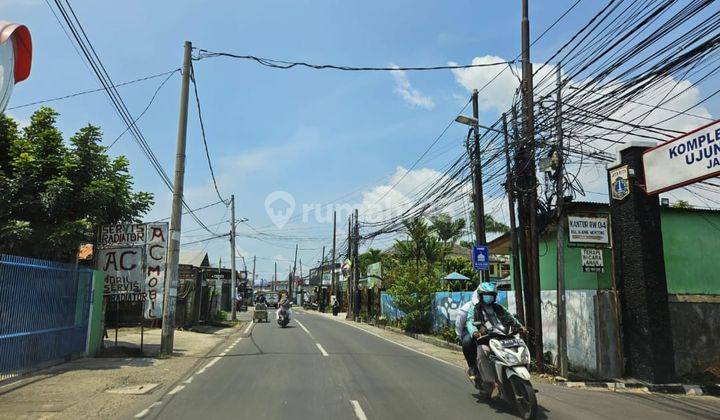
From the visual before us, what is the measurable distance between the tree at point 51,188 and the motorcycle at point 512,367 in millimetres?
9401

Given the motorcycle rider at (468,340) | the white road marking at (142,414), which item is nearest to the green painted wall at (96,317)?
the white road marking at (142,414)

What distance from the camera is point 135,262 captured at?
50.8 ft

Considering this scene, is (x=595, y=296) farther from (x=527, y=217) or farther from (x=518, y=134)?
(x=518, y=134)

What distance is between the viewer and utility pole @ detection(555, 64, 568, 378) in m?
12.9

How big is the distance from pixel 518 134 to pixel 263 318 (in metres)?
24.9

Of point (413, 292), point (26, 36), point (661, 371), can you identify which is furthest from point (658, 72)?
point (413, 292)

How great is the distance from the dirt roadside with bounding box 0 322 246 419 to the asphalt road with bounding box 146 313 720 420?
516 mm

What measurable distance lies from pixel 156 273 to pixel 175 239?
44.4 inches

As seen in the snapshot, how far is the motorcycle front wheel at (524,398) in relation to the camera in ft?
24.7

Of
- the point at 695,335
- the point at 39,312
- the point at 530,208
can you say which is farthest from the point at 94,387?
the point at 695,335

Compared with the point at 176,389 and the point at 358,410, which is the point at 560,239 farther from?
the point at 176,389

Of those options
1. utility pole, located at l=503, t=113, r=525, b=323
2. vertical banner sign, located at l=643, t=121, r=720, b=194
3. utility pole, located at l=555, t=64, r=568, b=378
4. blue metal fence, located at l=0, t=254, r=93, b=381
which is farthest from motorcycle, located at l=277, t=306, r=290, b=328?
vertical banner sign, located at l=643, t=121, r=720, b=194

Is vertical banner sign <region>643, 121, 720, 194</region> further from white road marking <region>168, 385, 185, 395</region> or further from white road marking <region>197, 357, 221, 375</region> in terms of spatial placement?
white road marking <region>197, 357, 221, 375</region>

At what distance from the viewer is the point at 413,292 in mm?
25125
